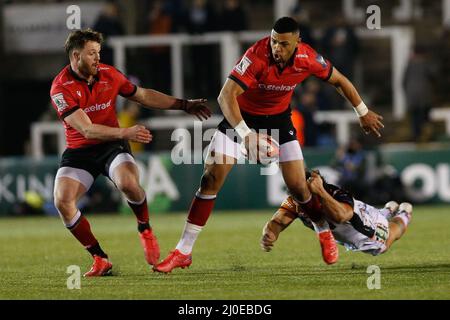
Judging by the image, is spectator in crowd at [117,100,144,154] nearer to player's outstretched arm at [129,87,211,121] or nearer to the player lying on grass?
player's outstretched arm at [129,87,211,121]

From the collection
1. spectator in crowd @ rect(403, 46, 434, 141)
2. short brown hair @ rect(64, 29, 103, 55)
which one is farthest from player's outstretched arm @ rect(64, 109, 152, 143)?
spectator in crowd @ rect(403, 46, 434, 141)

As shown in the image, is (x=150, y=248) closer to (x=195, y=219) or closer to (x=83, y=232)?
(x=195, y=219)

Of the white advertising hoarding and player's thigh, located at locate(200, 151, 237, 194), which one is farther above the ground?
the white advertising hoarding

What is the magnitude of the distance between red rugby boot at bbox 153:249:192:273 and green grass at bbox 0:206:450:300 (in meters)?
0.11

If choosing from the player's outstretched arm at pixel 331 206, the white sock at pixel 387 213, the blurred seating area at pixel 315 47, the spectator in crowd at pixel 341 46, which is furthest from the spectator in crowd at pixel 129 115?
the player's outstretched arm at pixel 331 206

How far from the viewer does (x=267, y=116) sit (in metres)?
10.7

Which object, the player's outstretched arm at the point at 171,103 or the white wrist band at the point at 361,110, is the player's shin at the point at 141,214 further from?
the white wrist band at the point at 361,110

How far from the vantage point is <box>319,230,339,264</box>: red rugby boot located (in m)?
10.7

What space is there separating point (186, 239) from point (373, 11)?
13.2 meters

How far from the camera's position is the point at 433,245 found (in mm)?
12797

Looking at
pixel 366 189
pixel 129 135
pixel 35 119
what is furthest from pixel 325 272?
pixel 35 119

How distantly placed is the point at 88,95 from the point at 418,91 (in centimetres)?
1141
